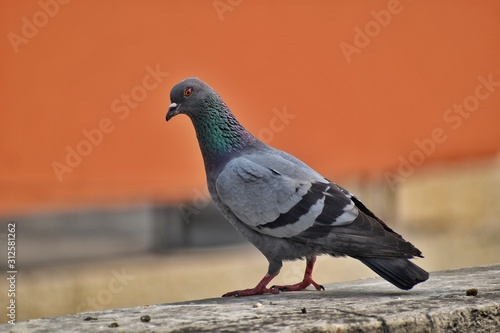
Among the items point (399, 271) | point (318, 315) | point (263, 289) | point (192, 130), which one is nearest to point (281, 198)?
point (263, 289)

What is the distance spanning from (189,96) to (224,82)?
98.5 inches

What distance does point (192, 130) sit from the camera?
710 centimetres

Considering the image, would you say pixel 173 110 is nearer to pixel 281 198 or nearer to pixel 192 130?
pixel 281 198

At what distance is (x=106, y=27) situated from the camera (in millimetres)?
6723

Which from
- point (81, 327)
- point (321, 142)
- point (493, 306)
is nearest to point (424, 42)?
point (321, 142)

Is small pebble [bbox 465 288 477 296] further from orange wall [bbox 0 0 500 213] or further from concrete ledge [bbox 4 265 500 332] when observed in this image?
orange wall [bbox 0 0 500 213]

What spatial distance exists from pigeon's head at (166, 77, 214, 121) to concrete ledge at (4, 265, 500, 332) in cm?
95

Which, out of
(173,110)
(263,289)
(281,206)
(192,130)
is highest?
(192,130)

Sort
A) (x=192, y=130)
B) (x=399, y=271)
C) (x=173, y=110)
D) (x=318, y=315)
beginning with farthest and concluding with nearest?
(x=192, y=130)
(x=173, y=110)
(x=399, y=271)
(x=318, y=315)

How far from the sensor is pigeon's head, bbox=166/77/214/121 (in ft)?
15.3

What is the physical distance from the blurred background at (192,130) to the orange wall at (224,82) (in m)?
0.01

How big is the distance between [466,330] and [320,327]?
622 mm

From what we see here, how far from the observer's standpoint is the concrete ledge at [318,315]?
3.49 metres

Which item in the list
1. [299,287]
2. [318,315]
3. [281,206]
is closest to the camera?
[318,315]
